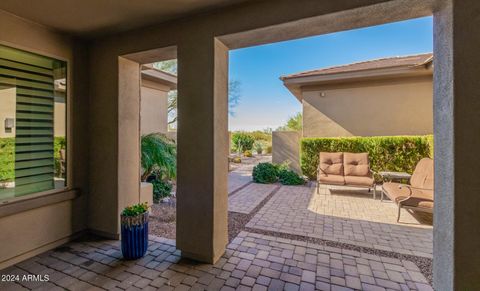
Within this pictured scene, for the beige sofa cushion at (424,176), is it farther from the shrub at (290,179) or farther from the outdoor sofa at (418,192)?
the shrub at (290,179)

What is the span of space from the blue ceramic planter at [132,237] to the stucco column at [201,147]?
0.51 m

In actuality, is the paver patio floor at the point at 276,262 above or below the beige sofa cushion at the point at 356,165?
below

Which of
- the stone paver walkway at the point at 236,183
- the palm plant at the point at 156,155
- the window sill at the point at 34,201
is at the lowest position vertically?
the stone paver walkway at the point at 236,183

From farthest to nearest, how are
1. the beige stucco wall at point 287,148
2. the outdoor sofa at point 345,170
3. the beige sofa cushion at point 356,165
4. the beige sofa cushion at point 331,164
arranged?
the beige stucco wall at point 287,148
the beige sofa cushion at point 331,164
the beige sofa cushion at point 356,165
the outdoor sofa at point 345,170

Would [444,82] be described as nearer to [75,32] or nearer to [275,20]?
[275,20]

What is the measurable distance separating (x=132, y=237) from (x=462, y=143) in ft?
11.9

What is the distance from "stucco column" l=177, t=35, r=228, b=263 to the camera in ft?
8.78

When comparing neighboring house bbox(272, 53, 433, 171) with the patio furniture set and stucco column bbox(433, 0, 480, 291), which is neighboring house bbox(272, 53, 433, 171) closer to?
the patio furniture set

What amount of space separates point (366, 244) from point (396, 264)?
21.7 inches

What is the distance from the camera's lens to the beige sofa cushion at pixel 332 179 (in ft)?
19.9

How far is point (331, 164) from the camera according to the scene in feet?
22.6

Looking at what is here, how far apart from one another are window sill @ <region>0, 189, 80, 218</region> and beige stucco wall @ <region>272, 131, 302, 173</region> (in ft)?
23.9

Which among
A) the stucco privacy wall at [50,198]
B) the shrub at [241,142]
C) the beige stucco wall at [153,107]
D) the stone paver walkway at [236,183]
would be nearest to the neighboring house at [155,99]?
the beige stucco wall at [153,107]

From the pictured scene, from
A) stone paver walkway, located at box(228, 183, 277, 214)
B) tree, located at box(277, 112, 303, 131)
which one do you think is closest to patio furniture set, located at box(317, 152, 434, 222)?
stone paver walkway, located at box(228, 183, 277, 214)
